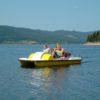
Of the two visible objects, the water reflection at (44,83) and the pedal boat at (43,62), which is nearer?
the water reflection at (44,83)

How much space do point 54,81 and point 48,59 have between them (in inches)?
534

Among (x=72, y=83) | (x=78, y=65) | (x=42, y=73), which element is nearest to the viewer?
(x=72, y=83)

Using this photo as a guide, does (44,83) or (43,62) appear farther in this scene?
(43,62)

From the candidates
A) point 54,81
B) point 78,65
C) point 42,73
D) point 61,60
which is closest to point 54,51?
point 61,60

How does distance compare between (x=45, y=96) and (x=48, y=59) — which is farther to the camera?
(x=48, y=59)

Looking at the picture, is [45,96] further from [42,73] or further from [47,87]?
[42,73]

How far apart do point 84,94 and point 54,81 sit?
24.0ft

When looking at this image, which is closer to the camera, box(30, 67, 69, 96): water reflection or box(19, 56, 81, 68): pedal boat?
box(30, 67, 69, 96): water reflection

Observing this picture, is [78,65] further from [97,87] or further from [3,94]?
[3,94]

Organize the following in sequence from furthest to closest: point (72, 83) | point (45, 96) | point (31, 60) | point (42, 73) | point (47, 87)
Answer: point (31, 60) < point (42, 73) < point (72, 83) < point (47, 87) < point (45, 96)

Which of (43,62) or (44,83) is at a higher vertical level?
(43,62)

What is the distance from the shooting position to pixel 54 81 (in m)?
34.5

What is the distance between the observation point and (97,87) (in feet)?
100

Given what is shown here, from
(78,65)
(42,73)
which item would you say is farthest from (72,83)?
(78,65)
